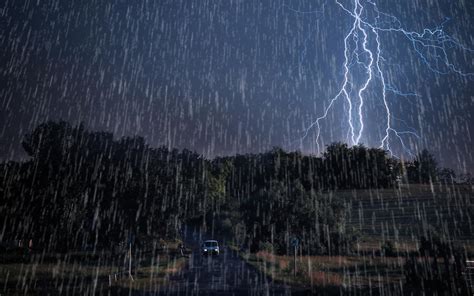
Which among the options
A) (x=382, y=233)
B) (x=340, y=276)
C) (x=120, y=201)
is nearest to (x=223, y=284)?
(x=340, y=276)

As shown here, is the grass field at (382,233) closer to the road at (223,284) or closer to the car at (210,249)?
the road at (223,284)

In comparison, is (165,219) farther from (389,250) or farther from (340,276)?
(389,250)

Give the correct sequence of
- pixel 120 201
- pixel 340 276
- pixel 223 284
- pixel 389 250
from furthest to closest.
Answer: pixel 389 250 → pixel 120 201 → pixel 340 276 → pixel 223 284

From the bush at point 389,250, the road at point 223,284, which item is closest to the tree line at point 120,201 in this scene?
the bush at point 389,250

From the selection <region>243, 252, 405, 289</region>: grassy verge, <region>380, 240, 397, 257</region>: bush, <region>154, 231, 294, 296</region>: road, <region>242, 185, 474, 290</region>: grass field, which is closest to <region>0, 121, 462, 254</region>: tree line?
<region>380, 240, 397, 257</region>: bush

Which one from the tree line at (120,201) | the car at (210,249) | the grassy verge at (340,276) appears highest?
the tree line at (120,201)

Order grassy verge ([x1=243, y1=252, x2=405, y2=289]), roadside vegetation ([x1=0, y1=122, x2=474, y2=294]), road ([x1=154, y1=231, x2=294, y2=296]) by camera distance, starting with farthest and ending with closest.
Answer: roadside vegetation ([x1=0, y1=122, x2=474, y2=294]) < grassy verge ([x1=243, y1=252, x2=405, y2=289]) < road ([x1=154, y1=231, x2=294, y2=296])

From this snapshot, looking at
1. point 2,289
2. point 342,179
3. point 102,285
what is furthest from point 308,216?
point 342,179

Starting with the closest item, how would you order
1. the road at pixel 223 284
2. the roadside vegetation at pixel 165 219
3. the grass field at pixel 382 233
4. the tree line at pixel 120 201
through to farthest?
the road at pixel 223 284
the grass field at pixel 382 233
the roadside vegetation at pixel 165 219
the tree line at pixel 120 201

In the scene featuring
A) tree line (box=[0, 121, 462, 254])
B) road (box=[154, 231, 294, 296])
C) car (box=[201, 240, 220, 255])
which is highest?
tree line (box=[0, 121, 462, 254])

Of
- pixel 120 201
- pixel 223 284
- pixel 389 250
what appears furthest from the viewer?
pixel 389 250

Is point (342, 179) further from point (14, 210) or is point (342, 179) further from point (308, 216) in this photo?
point (14, 210)

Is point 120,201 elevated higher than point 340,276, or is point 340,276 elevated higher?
point 120,201

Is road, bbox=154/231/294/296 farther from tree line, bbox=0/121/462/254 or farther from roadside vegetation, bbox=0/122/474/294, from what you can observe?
tree line, bbox=0/121/462/254
